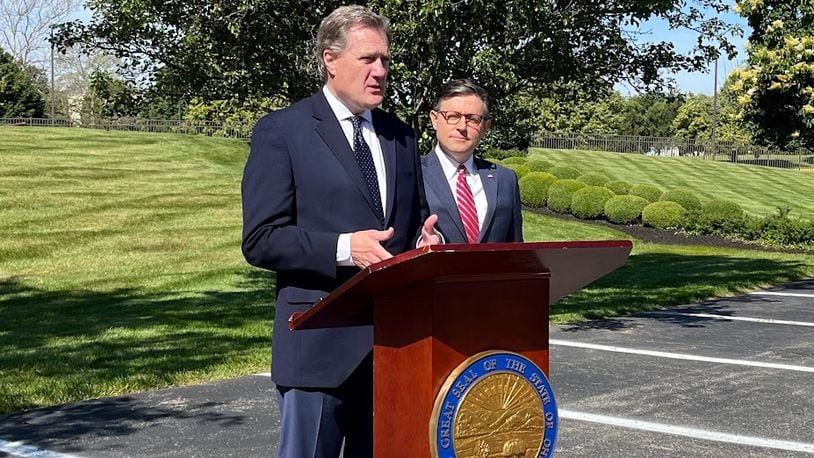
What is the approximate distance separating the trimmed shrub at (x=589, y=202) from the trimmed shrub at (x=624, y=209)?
0.86ft

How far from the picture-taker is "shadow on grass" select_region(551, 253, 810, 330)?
11.9 meters

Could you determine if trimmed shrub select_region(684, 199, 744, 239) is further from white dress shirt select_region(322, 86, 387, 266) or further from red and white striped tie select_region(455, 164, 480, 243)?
white dress shirt select_region(322, 86, 387, 266)

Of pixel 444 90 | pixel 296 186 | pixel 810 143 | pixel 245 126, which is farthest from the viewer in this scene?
pixel 810 143

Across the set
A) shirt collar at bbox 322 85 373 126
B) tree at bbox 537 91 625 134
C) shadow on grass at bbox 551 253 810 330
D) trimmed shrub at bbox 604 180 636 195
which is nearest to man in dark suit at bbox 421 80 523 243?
shirt collar at bbox 322 85 373 126

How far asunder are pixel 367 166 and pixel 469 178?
2115 millimetres

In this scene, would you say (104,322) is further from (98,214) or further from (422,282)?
(98,214)

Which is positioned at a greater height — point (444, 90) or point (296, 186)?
point (444, 90)

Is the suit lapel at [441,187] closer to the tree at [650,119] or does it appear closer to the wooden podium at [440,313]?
the wooden podium at [440,313]

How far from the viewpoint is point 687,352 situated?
916cm

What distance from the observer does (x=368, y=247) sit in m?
2.56

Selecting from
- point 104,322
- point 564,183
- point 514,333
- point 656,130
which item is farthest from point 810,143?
point 656,130

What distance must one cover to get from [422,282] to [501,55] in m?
7.82

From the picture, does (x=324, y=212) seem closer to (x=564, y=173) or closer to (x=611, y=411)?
(x=611, y=411)

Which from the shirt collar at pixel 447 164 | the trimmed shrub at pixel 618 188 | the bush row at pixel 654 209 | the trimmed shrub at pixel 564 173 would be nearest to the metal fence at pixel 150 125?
the trimmed shrub at pixel 564 173
